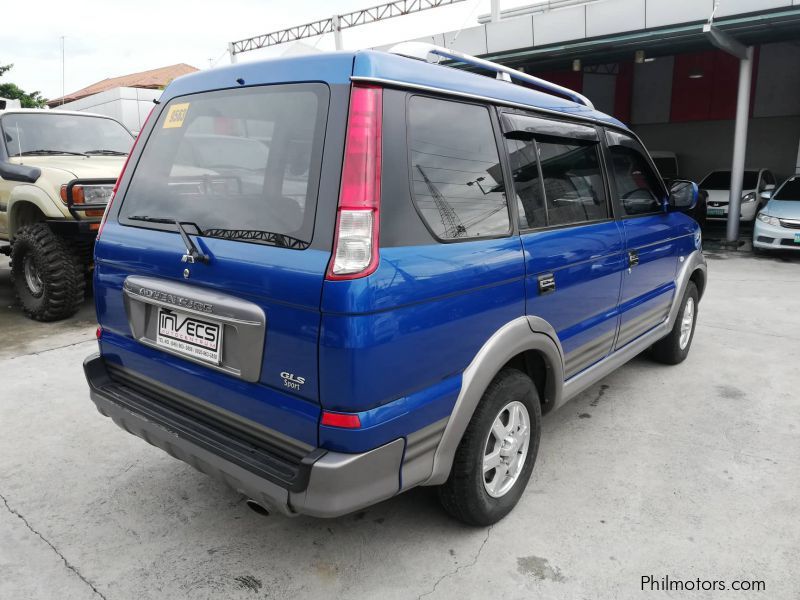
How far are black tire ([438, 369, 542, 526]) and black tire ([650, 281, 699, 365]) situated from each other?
87.6 inches

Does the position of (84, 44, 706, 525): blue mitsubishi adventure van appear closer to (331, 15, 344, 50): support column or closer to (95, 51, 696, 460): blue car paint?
(95, 51, 696, 460): blue car paint

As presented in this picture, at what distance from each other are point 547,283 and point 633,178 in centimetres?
144

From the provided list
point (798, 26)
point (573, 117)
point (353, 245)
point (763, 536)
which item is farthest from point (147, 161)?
point (798, 26)

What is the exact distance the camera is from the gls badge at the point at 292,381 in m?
1.84

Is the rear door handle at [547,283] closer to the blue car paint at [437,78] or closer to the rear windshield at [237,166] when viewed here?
the blue car paint at [437,78]

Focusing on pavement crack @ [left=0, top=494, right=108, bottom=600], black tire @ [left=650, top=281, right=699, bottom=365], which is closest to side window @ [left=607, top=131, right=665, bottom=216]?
black tire @ [left=650, top=281, right=699, bottom=365]

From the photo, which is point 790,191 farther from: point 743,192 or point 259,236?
point 259,236

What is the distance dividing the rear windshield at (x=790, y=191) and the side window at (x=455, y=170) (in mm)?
9798

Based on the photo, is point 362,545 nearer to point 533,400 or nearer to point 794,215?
point 533,400

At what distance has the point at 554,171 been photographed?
108 inches

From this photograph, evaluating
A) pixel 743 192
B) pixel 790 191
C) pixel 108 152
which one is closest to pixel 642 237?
pixel 108 152

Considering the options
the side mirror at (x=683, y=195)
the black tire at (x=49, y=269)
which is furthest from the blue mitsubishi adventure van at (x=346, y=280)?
the black tire at (x=49, y=269)

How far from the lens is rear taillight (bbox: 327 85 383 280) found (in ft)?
5.74

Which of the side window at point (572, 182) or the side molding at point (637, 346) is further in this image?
the side molding at point (637, 346)
